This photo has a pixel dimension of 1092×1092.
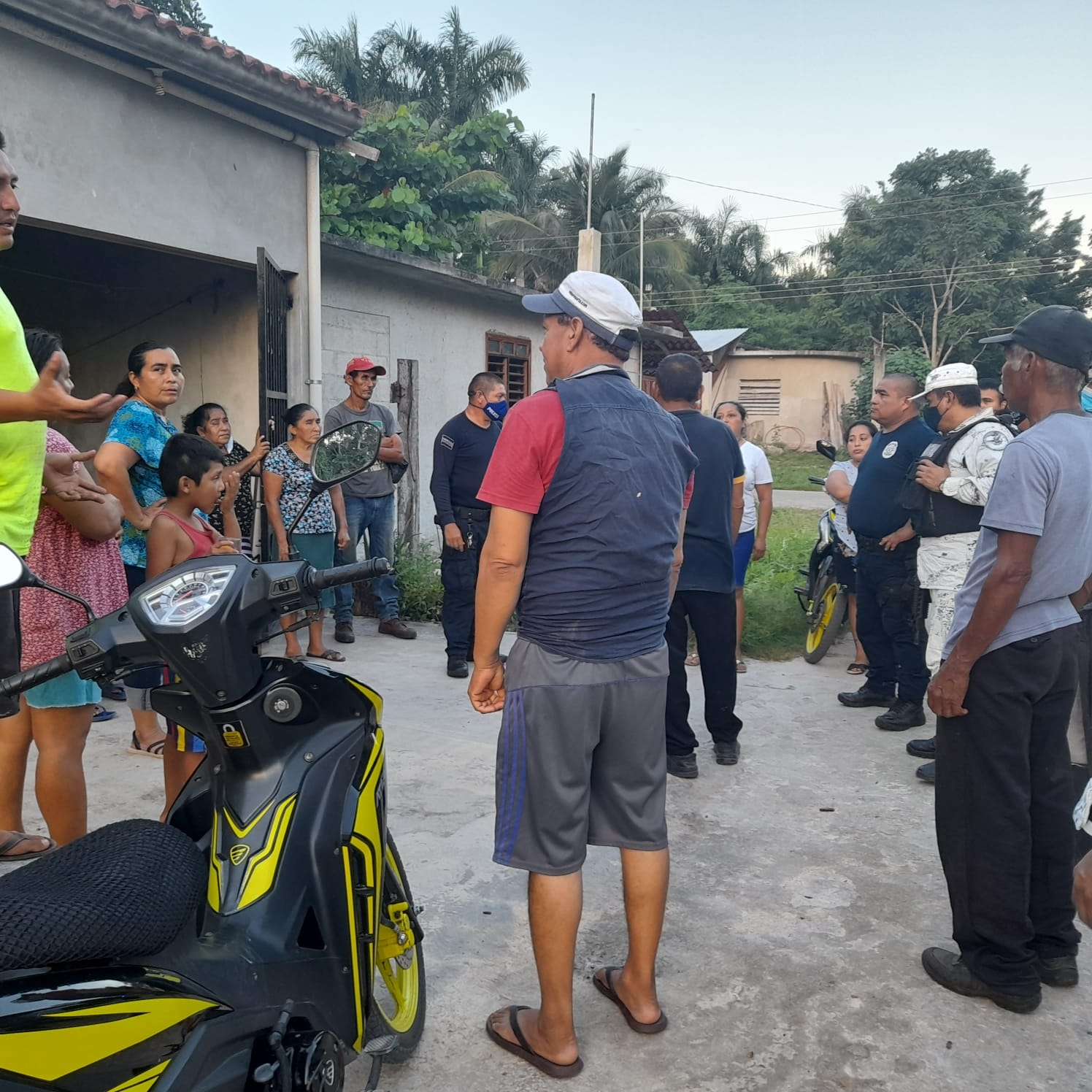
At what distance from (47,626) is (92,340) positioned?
22.5 ft

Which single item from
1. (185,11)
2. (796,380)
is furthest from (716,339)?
(185,11)

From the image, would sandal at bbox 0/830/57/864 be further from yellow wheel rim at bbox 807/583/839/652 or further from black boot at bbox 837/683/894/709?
yellow wheel rim at bbox 807/583/839/652

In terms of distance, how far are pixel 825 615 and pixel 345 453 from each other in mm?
5264

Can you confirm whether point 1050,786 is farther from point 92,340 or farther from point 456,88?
point 456,88

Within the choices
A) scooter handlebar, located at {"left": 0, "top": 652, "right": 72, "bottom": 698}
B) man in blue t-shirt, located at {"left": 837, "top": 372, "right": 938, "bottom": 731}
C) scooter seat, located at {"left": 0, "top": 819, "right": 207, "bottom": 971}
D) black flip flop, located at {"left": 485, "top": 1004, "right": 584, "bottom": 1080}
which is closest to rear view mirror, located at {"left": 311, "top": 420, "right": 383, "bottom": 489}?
scooter handlebar, located at {"left": 0, "top": 652, "right": 72, "bottom": 698}

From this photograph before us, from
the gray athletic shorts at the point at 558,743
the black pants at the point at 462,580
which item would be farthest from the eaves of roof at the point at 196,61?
the gray athletic shorts at the point at 558,743

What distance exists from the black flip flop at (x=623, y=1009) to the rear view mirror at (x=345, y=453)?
1.59 metres

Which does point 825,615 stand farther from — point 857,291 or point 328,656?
point 857,291

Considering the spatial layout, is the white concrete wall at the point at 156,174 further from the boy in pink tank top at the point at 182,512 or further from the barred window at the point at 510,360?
the barred window at the point at 510,360

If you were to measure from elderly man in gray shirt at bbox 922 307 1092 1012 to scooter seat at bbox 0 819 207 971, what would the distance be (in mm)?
2105

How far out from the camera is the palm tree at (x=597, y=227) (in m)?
28.2

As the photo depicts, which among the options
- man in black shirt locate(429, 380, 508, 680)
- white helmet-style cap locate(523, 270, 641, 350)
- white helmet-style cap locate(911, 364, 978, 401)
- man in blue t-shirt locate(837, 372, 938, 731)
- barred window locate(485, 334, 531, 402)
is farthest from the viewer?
barred window locate(485, 334, 531, 402)

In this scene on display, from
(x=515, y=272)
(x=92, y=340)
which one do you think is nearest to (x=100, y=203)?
(x=92, y=340)

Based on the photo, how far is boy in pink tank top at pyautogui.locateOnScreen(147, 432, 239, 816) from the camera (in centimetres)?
318
